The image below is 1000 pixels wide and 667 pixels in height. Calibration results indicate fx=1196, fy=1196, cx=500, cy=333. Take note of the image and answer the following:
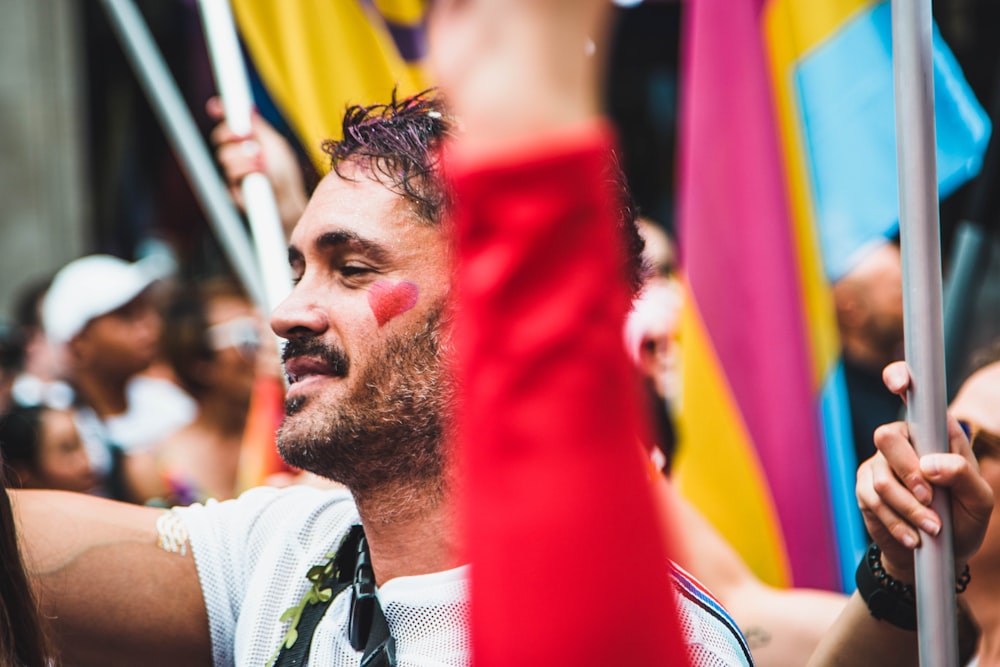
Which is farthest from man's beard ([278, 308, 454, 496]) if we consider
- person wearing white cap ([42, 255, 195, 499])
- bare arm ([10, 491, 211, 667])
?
person wearing white cap ([42, 255, 195, 499])

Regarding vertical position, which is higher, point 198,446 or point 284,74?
point 284,74

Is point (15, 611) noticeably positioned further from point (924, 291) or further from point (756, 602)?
point (756, 602)

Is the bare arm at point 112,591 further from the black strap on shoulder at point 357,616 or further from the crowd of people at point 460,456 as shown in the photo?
the black strap on shoulder at point 357,616

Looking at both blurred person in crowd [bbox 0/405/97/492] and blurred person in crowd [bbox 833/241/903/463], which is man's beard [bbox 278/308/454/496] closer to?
blurred person in crowd [bbox 0/405/97/492]

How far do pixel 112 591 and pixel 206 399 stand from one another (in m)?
3.11

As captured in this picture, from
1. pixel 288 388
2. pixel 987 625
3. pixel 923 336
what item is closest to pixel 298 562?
pixel 288 388

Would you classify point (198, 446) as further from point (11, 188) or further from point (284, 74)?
point (11, 188)

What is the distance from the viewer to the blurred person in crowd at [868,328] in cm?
426

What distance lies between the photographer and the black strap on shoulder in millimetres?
1766

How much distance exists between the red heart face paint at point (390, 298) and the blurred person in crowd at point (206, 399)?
2578 millimetres

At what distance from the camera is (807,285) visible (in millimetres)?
3596

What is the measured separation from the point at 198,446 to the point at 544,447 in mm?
4389

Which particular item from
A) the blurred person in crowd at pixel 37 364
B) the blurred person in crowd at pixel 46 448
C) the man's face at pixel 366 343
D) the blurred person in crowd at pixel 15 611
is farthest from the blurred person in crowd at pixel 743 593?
the blurred person in crowd at pixel 37 364

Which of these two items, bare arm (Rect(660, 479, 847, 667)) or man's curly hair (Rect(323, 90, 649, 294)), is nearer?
man's curly hair (Rect(323, 90, 649, 294))
